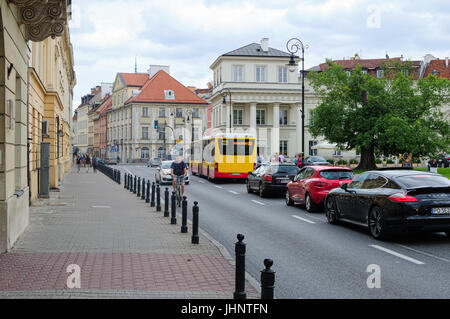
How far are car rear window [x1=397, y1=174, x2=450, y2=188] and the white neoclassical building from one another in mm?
61825

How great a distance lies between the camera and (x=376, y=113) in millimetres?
45781

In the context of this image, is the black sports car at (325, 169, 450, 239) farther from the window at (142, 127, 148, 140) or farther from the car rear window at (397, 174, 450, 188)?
the window at (142, 127, 148, 140)

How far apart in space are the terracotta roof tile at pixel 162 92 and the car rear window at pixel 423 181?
88.8m

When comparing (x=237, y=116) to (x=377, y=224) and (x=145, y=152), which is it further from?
(x=377, y=224)

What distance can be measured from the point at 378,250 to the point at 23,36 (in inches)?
332

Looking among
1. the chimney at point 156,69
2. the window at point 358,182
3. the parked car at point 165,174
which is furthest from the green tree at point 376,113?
the chimney at point 156,69

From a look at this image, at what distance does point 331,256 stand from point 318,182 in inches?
301

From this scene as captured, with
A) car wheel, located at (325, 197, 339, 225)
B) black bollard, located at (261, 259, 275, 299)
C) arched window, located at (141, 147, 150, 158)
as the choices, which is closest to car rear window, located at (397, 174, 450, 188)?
car wheel, located at (325, 197, 339, 225)

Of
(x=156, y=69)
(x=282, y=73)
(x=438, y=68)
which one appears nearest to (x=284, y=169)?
(x=282, y=73)

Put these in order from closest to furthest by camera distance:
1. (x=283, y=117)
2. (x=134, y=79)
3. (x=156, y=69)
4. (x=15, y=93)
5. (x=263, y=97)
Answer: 1. (x=15, y=93)
2. (x=263, y=97)
3. (x=283, y=117)
4. (x=134, y=79)
5. (x=156, y=69)

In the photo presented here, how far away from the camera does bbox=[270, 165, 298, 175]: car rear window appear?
22905 millimetres

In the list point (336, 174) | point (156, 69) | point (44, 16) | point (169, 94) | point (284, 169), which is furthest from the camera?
point (156, 69)

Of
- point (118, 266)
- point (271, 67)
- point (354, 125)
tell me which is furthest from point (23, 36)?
point (271, 67)
